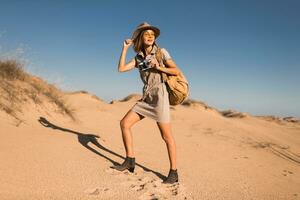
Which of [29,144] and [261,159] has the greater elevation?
[29,144]

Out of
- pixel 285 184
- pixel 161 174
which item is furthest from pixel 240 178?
pixel 161 174

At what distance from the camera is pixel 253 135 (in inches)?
360

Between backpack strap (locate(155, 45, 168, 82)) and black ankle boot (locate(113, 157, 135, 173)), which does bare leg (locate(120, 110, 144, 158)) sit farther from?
backpack strap (locate(155, 45, 168, 82))

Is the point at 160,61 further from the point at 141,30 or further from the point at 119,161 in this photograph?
the point at 119,161

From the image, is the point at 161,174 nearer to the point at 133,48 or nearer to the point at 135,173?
the point at 135,173

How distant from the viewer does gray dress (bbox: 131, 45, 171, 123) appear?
3.77 m

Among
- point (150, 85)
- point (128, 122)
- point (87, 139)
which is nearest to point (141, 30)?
point (150, 85)

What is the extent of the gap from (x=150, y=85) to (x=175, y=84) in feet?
0.94

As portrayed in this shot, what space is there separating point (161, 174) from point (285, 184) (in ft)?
5.57

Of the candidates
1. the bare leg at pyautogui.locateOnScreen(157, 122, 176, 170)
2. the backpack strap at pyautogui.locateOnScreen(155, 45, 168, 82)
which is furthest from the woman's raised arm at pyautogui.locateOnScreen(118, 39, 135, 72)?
the bare leg at pyautogui.locateOnScreen(157, 122, 176, 170)

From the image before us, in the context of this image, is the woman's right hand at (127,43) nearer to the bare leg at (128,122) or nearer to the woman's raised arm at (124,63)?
the woman's raised arm at (124,63)

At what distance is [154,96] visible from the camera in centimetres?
381

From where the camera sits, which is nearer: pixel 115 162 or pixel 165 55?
pixel 165 55

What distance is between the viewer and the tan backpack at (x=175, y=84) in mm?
3772
